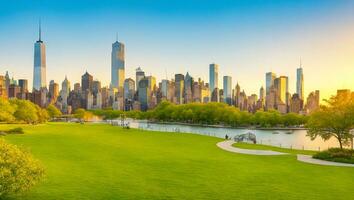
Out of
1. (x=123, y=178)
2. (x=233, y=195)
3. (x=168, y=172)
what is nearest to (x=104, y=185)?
(x=123, y=178)

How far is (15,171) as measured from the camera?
58.5 ft

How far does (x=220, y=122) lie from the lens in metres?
187

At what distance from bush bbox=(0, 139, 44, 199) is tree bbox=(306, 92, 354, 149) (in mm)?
35655

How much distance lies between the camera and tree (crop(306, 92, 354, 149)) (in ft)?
138

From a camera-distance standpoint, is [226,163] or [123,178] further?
[226,163]

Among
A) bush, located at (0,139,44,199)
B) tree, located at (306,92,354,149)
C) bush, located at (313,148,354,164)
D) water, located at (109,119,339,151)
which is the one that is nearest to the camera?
bush, located at (0,139,44,199)

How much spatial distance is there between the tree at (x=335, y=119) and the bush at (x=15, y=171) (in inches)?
1404

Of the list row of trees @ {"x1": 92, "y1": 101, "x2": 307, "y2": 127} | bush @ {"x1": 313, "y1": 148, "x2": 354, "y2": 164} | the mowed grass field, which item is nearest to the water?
bush @ {"x1": 313, "y1": 148, "x2": 354, "y2": 164}

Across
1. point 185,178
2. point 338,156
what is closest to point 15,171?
point 185,178

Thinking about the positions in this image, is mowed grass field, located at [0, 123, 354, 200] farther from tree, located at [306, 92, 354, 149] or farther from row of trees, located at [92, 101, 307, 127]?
row of trees, located at [92, 101, 307, 127]

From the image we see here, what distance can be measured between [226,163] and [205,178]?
7.56m

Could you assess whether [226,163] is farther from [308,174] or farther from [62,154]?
[62,154]

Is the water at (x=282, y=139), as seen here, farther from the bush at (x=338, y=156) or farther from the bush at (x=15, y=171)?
the bush at (x=15, y=171)

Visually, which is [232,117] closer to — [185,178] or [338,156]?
[338,156]
